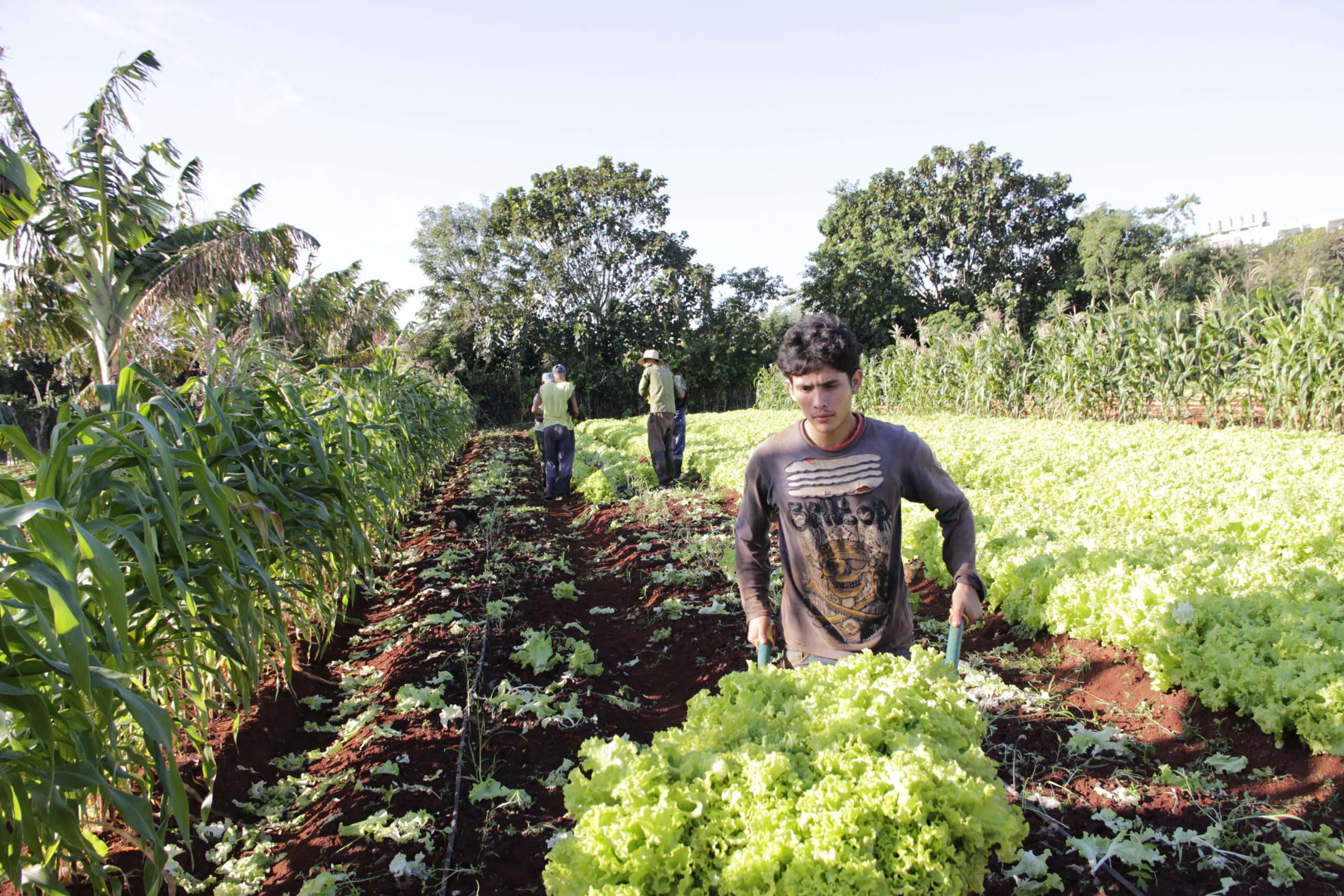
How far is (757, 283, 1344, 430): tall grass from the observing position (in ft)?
34.4

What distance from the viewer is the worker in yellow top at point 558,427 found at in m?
10.4

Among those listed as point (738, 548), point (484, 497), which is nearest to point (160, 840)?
point (738, 548)

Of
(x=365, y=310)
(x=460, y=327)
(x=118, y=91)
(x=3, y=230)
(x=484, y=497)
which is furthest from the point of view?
(x=460, y=327)

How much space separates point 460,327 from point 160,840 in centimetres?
A: 3589

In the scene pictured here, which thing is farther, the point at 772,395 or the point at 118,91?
the point at 772,395

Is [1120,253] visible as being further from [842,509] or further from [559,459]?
[842,509]

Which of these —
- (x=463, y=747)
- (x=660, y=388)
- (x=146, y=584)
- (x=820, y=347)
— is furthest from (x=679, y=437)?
(x=146, y=584)

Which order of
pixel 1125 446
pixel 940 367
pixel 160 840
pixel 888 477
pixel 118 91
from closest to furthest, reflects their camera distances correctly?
pixel 160 840 < pixel 888 477 < pixel 1125 446 < pixel 118 91 < pixel 940 367

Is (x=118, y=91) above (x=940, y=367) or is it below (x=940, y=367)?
above

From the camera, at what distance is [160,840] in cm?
200

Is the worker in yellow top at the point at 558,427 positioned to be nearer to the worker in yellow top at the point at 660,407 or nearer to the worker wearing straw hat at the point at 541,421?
the worker wearing straw hat at the point at 541,421

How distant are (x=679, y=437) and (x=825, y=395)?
1045 cm

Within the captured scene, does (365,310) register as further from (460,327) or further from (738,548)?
(738,548)

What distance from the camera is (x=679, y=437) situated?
1281cm
